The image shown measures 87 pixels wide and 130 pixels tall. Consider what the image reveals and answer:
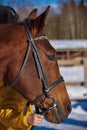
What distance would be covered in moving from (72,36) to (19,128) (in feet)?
116

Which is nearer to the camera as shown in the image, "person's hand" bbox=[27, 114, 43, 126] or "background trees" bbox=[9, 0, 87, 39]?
"person's hand" bbox=[27, 114, 43, 126]

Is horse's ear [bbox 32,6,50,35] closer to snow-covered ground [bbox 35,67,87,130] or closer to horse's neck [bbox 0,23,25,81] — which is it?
horse's neck [bbox 0,23,25,81]

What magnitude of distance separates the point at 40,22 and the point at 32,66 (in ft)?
0.97

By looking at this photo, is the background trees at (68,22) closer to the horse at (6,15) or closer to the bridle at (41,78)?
the horse at (6,15)

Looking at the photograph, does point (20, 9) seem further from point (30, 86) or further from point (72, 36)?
point (72, 36)

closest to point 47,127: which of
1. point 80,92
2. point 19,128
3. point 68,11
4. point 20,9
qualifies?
point 19,128

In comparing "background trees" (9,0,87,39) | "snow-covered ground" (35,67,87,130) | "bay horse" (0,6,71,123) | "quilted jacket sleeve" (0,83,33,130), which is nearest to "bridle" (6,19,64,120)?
"bay horse" (0,6,71,123)

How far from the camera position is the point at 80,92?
1020 centimetres

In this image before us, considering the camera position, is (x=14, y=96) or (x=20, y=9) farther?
(x=20, y=9)

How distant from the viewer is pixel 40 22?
2.58 metres

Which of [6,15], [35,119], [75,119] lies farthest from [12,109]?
[75,119]

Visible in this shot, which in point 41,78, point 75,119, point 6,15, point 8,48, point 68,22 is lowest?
point 68,22

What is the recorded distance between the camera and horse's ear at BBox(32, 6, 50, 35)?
2.54 meters

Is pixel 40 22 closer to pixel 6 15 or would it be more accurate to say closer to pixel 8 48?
pixel 8 48
